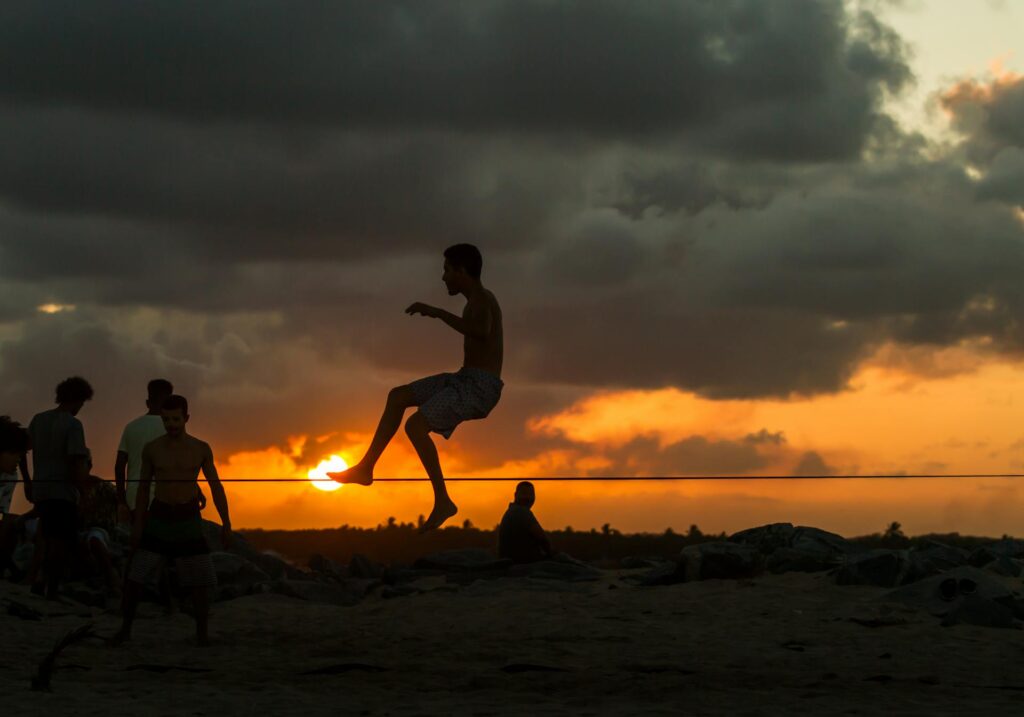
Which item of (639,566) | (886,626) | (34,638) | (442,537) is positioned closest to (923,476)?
(886,626)

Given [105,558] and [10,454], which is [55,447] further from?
[105,558]

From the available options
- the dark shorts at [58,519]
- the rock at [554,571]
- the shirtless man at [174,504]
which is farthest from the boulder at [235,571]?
the shirtless man at [174,504]

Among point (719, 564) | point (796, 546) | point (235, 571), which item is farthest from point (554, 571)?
point (235, 571)

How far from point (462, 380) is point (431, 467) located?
0.62 meters

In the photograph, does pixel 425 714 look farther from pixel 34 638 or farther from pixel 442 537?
pixel 442 537

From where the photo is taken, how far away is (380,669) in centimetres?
858

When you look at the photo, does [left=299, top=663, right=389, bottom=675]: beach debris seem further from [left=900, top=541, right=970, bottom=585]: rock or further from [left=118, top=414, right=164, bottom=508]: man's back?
[left=900, top=541, right=970, bottom=585]: rock

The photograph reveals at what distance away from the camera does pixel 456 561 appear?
15.5m

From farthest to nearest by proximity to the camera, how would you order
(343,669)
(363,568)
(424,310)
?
1. (363,568)
2. (343,669)
3. (424,310)

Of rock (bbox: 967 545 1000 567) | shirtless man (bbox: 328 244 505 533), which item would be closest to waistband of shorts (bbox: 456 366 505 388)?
shirtless man (bbox: 328 244 505 533)

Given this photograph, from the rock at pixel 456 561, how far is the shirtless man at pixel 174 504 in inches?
230

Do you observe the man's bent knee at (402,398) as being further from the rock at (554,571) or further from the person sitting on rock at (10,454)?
the rock at (554,571)

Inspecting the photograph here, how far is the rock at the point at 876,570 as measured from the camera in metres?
12.9

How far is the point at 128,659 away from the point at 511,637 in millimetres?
2888
